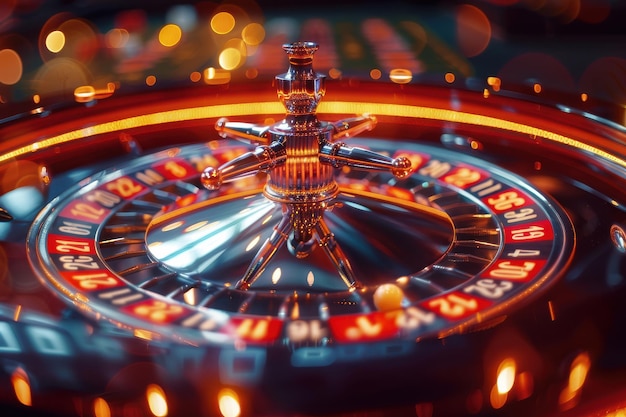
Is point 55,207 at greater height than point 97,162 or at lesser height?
lesser

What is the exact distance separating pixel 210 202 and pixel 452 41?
306cm

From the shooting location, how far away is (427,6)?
5.94m

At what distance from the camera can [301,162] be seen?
5.65 ft

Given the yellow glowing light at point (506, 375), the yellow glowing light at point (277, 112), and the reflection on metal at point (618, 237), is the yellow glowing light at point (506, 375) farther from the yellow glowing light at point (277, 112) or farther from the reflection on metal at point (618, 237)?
the yellow glowing light at point (277, 112)

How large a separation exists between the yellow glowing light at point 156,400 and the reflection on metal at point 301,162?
1.80 ft

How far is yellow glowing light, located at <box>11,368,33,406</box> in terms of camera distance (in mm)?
1044

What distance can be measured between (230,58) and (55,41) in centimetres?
124

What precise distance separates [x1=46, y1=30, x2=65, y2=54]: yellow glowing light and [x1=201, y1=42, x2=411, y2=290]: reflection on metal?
10.1ft

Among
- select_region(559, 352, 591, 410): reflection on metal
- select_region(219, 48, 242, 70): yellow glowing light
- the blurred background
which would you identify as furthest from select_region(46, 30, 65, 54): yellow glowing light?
select_region(559, 352, 591, 410): reflection on metal

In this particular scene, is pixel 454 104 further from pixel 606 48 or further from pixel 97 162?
pixel 606 48

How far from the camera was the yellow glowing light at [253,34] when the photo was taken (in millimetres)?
4713

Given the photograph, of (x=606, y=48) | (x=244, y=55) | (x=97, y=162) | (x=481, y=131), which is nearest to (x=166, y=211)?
(x=97, y=162)

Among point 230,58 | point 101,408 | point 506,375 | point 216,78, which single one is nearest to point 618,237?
point 506,375

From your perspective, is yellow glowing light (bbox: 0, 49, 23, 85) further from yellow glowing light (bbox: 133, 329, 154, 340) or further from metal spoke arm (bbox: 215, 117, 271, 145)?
yellow glowing light (bbox: 133, 329, 154, 340)
